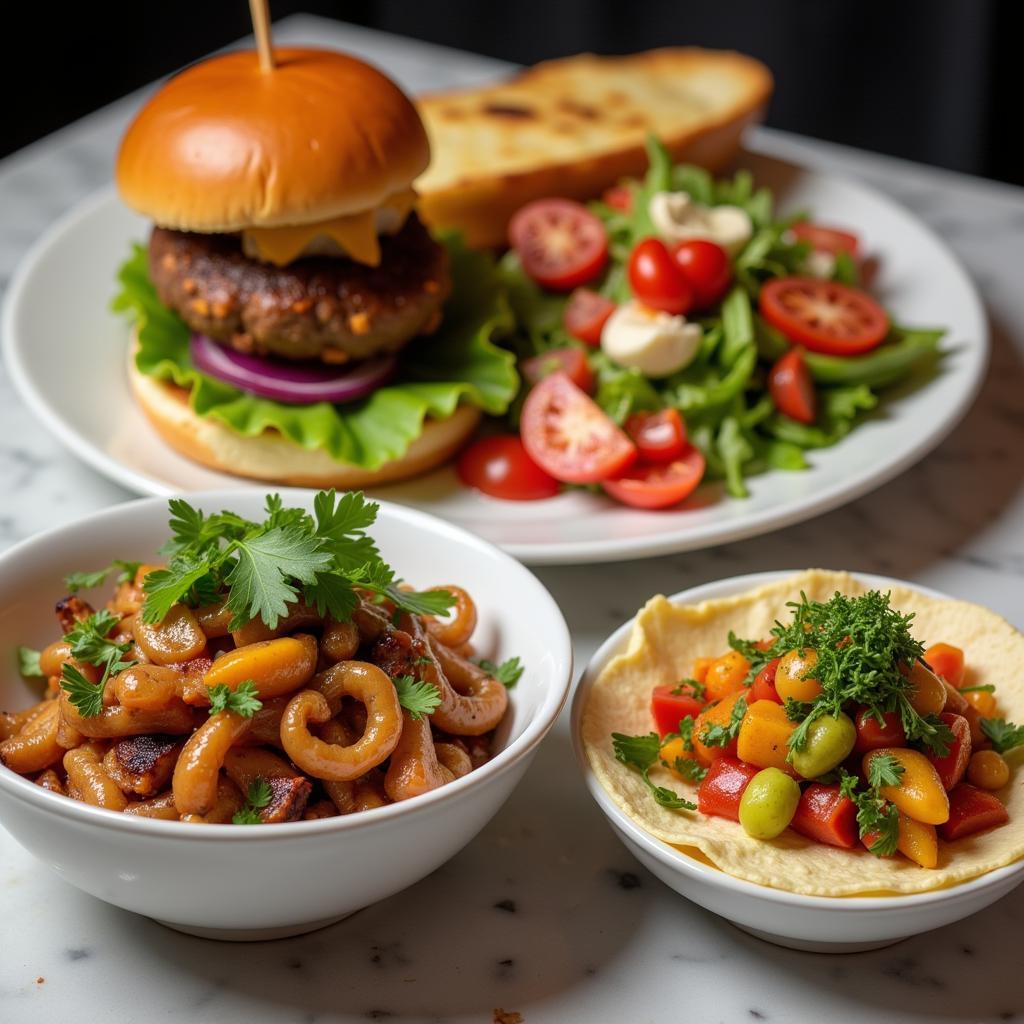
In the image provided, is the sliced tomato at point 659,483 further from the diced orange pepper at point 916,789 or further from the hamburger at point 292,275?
the diced orange pepper at point 916,789

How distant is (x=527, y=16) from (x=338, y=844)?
22.3 feet

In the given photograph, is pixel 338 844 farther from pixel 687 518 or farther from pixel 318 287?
pixel 318 287

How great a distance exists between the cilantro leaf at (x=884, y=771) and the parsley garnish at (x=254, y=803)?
3.24ft

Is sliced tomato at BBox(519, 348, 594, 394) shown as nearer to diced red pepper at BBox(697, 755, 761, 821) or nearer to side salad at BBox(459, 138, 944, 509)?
side salad at BBox(459, 138, 944, 509)

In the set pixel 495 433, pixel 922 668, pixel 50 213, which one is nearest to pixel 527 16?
pixel 50 213

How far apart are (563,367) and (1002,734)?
1.84m

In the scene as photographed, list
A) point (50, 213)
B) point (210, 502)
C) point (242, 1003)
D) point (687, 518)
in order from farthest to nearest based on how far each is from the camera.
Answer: point (50, 213) < point (687, 518) < point (210, 502) < point (242, 1003)

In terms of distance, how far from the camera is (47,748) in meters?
2.33

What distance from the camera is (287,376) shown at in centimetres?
372

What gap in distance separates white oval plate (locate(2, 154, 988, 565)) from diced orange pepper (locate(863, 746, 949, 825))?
42.1 inches

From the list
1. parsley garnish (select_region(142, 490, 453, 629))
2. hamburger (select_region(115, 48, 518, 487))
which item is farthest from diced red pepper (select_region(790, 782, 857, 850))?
hamburger (select_region(115, 48, 518, 487))

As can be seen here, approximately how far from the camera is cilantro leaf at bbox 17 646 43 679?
2.62m

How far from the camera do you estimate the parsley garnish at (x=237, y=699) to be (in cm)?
214

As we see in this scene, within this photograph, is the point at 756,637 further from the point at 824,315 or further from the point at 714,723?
the point at 824,315
